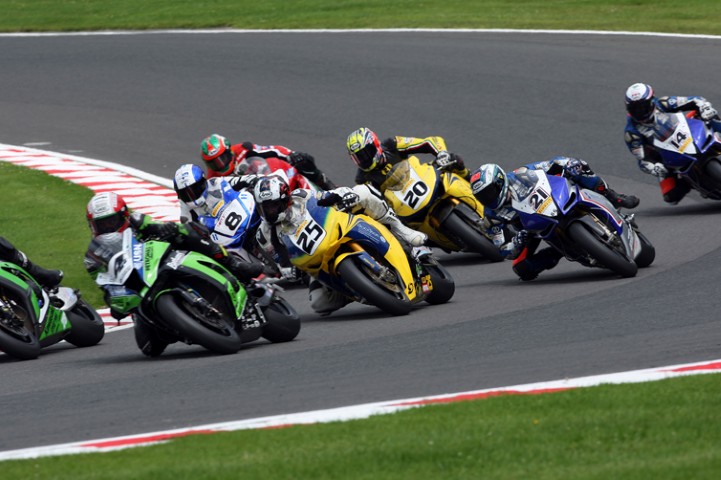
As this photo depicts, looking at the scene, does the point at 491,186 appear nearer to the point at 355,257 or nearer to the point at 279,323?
the point at 355,257

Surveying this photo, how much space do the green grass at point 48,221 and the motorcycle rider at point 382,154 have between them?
3004 mm

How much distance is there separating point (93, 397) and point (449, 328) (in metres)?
3.05

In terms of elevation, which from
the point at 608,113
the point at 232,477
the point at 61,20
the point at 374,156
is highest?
the point at 232,477

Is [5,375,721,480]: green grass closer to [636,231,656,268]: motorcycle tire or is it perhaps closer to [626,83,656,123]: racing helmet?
[636,231,656,268]: motorcycle tire

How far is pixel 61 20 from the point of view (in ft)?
109

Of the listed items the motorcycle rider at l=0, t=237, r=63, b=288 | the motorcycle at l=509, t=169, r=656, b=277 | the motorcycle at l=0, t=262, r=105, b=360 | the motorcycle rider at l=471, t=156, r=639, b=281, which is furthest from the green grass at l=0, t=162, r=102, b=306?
the motorcycle at l=509, t=169, r=656, b=277

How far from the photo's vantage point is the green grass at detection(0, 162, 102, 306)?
53.5ft

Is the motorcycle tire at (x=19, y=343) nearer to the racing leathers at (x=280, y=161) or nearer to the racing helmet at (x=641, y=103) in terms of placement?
the racing leathers at (x=280, y=161)

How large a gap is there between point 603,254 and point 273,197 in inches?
118

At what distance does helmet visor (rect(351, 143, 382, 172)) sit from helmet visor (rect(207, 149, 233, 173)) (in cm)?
168

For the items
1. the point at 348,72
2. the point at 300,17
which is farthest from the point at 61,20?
the point at 348,72

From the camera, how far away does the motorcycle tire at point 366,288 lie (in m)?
12.2

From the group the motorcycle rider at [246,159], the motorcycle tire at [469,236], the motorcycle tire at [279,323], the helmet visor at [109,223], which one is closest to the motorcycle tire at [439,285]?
the motorcycle tire at [279,323]

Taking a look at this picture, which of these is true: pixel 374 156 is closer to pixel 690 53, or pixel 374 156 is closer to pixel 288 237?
pixel 288 237
